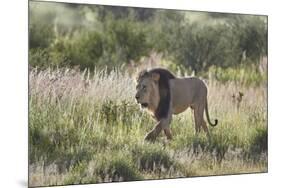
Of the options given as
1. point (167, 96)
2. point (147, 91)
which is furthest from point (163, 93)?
point (147, 91)

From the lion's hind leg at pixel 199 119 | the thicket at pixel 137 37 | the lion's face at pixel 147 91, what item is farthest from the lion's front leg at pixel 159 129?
the thicket at pixel 137 37

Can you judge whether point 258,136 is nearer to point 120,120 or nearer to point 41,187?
point 120,120

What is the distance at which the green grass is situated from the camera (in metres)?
4.18

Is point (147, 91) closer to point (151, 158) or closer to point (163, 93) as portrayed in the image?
point (163, 93)

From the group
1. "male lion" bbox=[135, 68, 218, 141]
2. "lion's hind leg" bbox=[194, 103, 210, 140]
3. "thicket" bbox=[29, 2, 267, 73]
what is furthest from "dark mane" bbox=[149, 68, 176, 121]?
"lion's hind leg" bbox=[194, 103, 210, 140]

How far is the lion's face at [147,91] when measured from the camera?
4496mm

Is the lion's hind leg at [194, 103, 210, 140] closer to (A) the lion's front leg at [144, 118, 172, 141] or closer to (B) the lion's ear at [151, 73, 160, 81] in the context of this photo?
(A) the lion's front leg at [144, 118, 172, 141]

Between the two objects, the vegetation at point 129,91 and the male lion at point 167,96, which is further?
the male lion at point 167,96

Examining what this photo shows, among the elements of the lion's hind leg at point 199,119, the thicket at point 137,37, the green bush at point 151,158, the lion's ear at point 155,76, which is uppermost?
the thicket at point 137,37

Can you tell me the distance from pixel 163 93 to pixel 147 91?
0.14 m

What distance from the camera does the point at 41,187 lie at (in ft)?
13.6

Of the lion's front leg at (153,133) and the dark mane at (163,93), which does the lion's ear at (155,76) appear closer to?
the dark mane at (163,93)

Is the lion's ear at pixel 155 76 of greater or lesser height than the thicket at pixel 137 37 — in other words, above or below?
below

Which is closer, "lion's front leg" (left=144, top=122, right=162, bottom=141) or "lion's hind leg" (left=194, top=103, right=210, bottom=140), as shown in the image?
"lion's front leg" (left=144, top=122, right=162, bottom=141)
